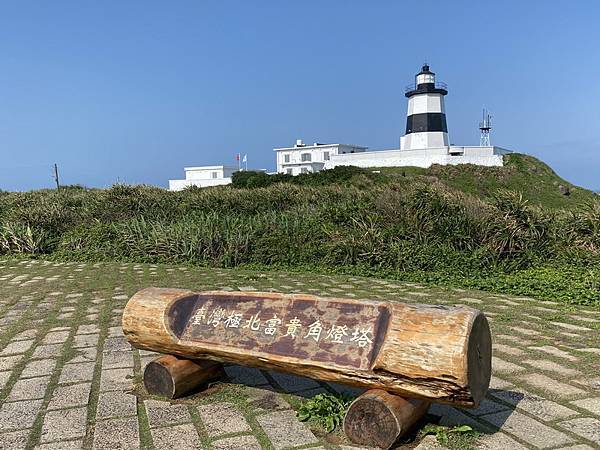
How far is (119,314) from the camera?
5.59 m

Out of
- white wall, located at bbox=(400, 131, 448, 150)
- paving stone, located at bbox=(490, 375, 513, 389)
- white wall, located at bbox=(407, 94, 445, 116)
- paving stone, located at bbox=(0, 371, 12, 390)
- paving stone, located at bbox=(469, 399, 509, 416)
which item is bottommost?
paving stone, located at bbox=(469, 399, 509, 416)

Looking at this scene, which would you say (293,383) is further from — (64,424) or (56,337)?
(56,337)

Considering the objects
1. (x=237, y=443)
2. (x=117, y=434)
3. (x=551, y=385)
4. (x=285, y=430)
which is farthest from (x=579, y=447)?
(x=117, y=434)

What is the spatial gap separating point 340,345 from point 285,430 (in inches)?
24.2

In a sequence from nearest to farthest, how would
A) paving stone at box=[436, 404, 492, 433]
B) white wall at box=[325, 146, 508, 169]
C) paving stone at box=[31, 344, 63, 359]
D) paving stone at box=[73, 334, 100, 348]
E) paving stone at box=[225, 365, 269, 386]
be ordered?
paving stone at box=[436, 404, 492, 433], paving stone at box=[225, 365, 269, 386], paving stone at box=[31, 344, 63, 359], paving stone at box=[73, 334, 100, 348], white wall at box=[325, 146, 508, 169]

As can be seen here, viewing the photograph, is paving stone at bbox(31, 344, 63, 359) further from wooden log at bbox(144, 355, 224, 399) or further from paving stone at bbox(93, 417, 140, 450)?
paving stone at bbox(93, 417, 140, 450)

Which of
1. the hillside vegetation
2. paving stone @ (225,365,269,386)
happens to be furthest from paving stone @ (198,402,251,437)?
the hillside vegetation

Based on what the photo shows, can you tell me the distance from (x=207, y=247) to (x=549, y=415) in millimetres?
7452

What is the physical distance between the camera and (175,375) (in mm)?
3289

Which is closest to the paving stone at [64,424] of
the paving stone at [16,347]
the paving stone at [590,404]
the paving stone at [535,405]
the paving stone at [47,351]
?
the paving stone at [47,351]

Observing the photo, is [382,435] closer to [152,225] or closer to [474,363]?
[474,363]

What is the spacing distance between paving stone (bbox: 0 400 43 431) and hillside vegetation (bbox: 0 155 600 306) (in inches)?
219

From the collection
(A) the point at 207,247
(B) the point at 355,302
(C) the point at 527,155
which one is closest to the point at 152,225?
Answer: (A) the point at 207,247

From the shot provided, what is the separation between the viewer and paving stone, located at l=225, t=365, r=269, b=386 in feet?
12.0
